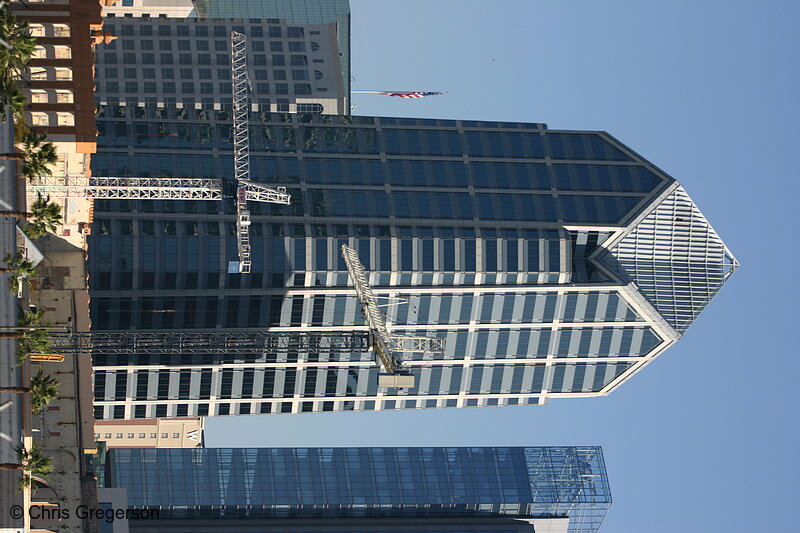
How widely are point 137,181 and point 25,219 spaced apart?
48981 mm

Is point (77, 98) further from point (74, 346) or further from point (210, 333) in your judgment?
point (210, 333)

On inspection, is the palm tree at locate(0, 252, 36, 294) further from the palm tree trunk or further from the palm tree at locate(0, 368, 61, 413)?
the palm tree at locate(0, 368, 61, 413)

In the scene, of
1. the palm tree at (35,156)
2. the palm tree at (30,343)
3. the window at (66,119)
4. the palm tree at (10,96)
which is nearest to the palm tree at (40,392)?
the palm tree at (30,343)

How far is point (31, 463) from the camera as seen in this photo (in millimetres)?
140625

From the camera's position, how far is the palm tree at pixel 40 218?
145 meters

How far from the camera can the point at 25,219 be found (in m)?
146

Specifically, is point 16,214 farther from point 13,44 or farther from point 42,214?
point 13,44

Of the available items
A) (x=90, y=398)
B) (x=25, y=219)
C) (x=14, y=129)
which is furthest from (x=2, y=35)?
(x=90, y=398)

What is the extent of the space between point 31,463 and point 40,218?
23.8 meters

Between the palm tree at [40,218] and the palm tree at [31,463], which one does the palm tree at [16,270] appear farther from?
the palm tree at [31,463]

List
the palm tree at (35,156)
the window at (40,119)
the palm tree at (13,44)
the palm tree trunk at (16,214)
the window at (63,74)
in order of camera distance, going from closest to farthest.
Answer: the palm tree trunk at (16,214), the palm tree at (13,44), the palm tree at (35,156), the window at (40,119), the window at (63,74)

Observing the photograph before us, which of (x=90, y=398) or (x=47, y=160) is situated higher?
(x=47, y=160)

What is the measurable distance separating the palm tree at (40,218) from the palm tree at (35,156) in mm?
3111

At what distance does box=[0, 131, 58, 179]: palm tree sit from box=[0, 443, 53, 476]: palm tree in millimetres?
26202
